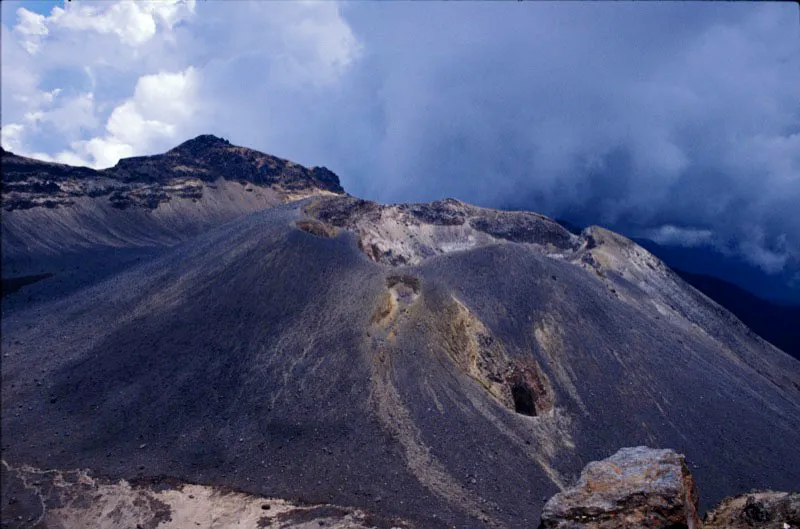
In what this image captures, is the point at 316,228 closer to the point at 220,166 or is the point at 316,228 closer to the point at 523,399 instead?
the point at 523,399

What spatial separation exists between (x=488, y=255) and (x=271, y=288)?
21215mm

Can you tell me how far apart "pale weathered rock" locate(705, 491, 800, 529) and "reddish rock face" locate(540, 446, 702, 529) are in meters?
0.56

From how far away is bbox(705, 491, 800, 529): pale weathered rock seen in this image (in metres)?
8.58

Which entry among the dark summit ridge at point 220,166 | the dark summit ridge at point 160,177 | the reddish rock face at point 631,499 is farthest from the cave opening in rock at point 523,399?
the dark summit ridge at point 220,166

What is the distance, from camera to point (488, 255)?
46.7 meters

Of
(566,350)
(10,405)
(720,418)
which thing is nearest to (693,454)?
(720,418)

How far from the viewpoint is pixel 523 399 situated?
115ft

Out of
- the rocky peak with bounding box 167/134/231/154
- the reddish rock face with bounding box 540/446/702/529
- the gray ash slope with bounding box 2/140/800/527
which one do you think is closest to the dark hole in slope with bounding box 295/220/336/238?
the gray ash slope with bounding box 2/140/800/527

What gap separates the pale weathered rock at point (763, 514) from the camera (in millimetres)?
8578

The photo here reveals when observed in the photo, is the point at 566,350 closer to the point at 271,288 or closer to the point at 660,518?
the point at 271,288

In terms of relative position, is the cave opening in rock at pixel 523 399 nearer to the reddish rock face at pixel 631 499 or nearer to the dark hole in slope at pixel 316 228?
the reddish rock face at pixel 631 499

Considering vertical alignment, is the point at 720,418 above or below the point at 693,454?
above

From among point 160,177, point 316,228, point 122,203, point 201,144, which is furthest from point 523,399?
point 201,144

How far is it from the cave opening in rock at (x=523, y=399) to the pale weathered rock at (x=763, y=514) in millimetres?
24416
